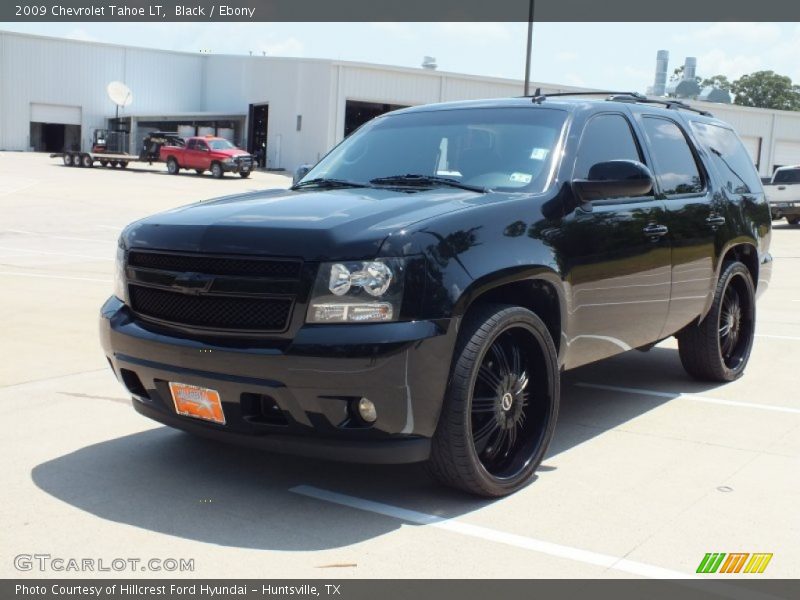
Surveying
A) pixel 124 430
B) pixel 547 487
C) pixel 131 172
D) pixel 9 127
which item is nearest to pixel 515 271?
pixel 547 487

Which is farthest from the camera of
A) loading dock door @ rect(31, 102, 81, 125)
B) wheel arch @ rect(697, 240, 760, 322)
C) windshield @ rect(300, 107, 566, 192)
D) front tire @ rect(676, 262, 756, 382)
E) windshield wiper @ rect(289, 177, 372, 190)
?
loading dock door @ rect(31, 102, 81, 125)

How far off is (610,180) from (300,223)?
180cm

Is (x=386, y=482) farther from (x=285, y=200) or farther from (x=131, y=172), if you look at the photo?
(x=131, y=172)

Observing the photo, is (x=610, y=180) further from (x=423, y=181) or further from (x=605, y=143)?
(x=423, y=181)

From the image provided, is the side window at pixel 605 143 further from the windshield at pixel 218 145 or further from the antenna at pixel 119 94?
the antenna at pixel 119 94

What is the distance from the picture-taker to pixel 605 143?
5.59m

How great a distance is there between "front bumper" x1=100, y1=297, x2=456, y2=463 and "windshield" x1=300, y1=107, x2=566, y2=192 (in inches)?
53.0

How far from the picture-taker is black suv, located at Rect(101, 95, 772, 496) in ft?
12.9

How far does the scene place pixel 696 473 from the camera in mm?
4859

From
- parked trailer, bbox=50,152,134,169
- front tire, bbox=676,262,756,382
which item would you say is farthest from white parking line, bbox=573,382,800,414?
parked trailer, bbox=50,152,134,169

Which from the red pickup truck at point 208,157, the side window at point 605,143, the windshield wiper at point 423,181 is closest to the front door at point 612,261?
the side window at point 605,143

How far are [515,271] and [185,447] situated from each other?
2.08 m

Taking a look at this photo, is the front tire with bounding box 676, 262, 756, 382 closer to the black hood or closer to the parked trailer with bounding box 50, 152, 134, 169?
the black hood

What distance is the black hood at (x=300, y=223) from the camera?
157 inches
